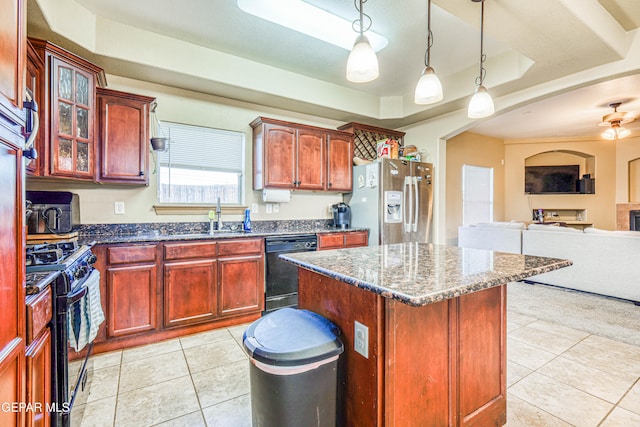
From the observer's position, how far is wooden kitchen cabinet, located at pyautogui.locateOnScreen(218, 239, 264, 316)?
302 cm

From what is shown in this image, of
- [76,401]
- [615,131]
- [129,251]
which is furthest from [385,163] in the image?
[615,131]

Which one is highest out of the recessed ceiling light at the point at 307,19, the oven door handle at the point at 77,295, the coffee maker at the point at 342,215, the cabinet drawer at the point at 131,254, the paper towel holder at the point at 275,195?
the recessed ceiling light at the point at 307,19

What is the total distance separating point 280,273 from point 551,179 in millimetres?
7426

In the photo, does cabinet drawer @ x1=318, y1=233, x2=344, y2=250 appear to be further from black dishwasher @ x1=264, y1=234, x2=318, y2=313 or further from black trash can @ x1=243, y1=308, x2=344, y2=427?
black trash can @ x1=243, y1=308, x2=344, y2=427

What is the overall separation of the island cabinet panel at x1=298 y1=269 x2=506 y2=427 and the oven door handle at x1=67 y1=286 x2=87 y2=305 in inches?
47.1

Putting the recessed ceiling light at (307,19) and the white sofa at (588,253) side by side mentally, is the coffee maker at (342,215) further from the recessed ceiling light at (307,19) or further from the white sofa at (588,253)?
the white sofa at (588,253)

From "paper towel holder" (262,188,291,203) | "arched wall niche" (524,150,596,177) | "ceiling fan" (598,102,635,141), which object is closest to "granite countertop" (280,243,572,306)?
"paper towel holder" (262,188,291,203)

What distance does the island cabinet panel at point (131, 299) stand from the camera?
254 cm

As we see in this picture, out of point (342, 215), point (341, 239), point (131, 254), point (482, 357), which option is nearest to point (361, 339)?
point (482, 357)

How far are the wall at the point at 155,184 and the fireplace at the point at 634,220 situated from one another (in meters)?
6.86

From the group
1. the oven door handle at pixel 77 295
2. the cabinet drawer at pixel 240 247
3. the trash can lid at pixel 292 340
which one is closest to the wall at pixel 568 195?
the cabinet drawer at pixel 240 247

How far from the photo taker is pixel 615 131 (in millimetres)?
5312

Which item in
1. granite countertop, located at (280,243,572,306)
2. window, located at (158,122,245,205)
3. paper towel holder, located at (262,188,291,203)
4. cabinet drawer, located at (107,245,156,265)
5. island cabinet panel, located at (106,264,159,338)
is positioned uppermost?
window, located at (158,122,245,205)

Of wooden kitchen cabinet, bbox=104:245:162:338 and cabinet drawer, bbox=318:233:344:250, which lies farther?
cabinet drawer, bbox=318:233:344:250
